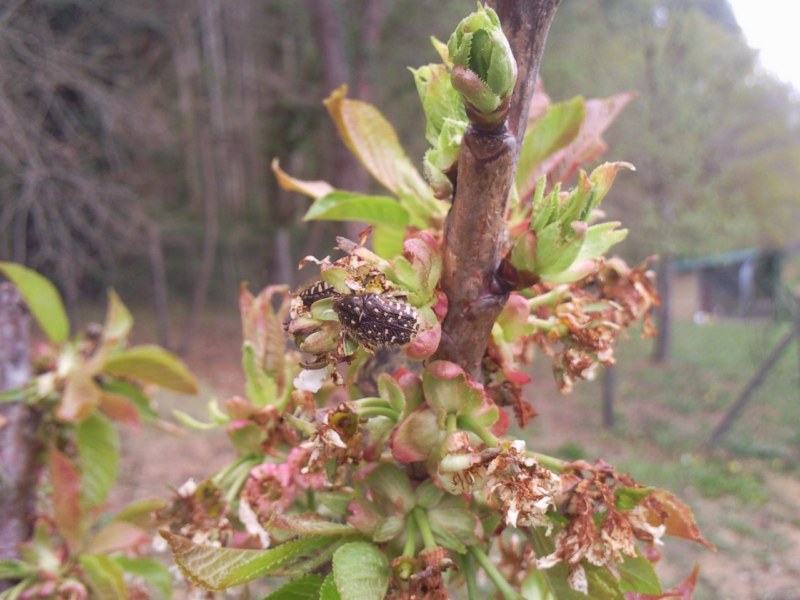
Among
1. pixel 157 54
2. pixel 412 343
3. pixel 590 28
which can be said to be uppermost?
pixel 590 28

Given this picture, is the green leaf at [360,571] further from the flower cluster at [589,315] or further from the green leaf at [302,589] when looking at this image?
the flower cluster at [589,315]

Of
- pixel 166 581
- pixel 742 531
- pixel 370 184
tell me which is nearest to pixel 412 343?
pixel 166 581

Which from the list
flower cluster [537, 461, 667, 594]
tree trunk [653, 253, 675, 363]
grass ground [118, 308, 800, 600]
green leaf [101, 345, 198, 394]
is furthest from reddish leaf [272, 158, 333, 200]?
tree trunk [653, 253, 675, 363]

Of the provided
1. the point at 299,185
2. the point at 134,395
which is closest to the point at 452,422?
the point at 299,185

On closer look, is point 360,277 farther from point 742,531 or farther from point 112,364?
point 742,531

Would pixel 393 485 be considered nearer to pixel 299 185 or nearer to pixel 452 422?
pixel 452 422

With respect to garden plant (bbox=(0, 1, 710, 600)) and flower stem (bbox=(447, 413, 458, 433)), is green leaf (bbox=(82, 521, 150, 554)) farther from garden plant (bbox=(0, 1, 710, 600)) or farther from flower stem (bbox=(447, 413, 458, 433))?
flower stem (bbox=(447, 413, 458, 433))
